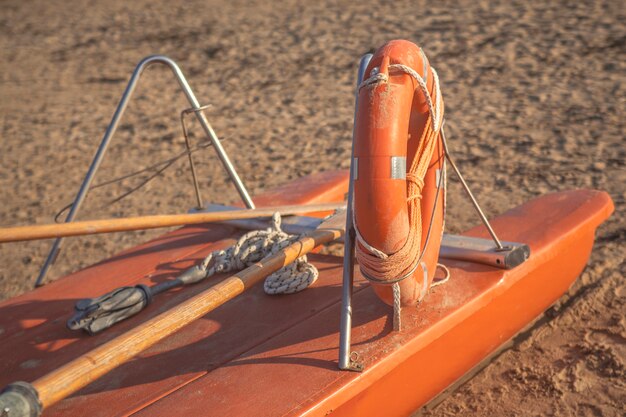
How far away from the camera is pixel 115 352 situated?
84.0 inches

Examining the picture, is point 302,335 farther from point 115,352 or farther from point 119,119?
point 119,119

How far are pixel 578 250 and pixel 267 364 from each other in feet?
5.41

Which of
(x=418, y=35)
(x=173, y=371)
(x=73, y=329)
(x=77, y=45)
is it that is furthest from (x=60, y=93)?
(x=173, y=371)

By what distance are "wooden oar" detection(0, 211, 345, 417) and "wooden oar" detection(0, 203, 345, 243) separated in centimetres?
50

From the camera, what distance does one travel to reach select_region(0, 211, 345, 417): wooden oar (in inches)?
74.1

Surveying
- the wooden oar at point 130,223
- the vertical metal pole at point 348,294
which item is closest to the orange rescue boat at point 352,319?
the vertical metal pole at point 348,294

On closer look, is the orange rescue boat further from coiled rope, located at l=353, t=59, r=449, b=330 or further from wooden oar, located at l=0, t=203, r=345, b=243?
A: wooden oar, located at l=0, t=203, r=345, b=243

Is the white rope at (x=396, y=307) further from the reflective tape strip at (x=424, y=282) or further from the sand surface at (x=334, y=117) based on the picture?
the sand surface at (x=334, y=117)

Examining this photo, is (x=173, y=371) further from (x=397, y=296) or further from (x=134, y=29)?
(x=134, y=29)

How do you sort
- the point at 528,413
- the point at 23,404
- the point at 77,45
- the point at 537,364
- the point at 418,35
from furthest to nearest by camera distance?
the point at 77,45, the point at 418,35, the point at 537,364, the point at 528,413, the point at 23,404

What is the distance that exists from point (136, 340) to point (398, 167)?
0.93 metres

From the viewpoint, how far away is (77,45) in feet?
32.4

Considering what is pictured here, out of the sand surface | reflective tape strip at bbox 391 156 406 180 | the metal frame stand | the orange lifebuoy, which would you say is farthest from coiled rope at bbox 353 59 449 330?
the metal frame stand

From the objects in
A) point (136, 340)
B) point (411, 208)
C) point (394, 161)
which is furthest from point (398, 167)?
point (136, 340)
